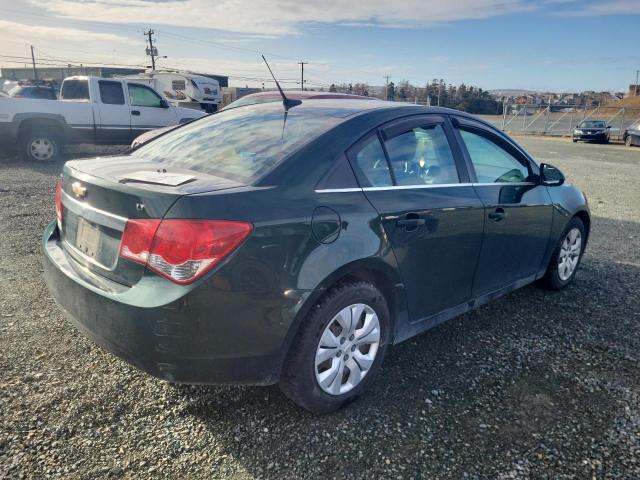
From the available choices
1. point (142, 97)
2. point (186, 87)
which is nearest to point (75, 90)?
point (142, 97)

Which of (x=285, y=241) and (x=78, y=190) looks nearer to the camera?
(x=285, y=241)

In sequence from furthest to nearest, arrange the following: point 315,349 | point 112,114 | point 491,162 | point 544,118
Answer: point 544,118 < point 112,114 < point 491,162 < point 315,349

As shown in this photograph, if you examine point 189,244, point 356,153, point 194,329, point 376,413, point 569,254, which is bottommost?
point 376,413

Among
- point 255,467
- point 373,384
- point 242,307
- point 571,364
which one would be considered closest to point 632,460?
point 571,364

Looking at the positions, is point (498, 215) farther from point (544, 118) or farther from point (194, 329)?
point (544, 118)

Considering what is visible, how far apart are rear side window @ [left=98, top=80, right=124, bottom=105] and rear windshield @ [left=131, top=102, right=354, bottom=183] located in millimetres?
10060

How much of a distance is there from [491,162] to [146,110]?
36.6ft

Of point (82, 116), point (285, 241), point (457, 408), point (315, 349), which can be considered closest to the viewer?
point (285, 241)

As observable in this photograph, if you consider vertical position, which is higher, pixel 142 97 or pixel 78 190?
pixel 142 97

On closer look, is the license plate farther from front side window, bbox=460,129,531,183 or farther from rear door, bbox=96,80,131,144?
rear door, bbox=96,80,131,144

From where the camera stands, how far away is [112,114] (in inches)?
487

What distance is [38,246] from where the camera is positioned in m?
5.41

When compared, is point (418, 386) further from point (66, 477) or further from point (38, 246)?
point (38, 246)

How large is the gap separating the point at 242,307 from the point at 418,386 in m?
1.34
